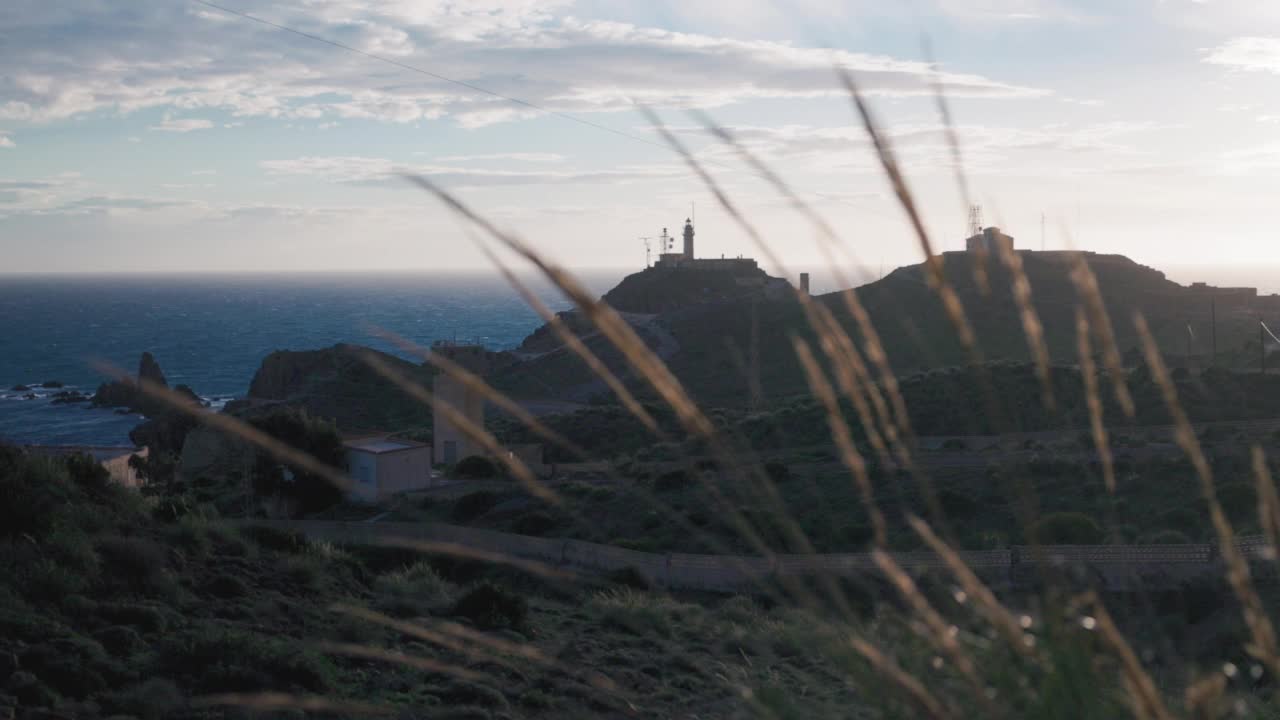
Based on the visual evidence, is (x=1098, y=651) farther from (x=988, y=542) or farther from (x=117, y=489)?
(x=988, y=542)

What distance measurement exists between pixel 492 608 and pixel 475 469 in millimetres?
19135

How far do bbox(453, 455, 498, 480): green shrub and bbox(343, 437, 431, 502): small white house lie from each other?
2150 mm

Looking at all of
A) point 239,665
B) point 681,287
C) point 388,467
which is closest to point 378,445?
point 388,467

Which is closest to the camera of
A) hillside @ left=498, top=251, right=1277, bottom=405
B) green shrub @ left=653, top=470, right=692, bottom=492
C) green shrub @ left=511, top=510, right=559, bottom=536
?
green shrub @ left=511, top=510, right=559, bottom=536

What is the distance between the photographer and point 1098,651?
218cm

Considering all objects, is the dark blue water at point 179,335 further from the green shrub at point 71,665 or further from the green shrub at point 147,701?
the green shrub at point 147,701

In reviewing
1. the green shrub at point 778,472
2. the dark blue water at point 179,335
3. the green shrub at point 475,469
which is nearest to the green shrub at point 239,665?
the green shrub at point 778,472

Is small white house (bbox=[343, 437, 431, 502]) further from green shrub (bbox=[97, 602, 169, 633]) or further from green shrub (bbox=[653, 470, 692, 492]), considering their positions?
green shrub (bbox=[97, 602, 169, 633])

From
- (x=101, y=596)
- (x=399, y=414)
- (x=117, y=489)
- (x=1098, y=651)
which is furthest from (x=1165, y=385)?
(x=399, y=414)

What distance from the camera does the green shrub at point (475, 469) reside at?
2844cm

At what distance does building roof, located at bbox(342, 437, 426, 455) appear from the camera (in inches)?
1008

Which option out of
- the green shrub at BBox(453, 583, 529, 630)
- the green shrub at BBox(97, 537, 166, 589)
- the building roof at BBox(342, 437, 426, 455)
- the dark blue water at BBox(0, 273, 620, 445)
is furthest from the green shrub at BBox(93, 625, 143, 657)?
the dark blue water at BBox(0, 273, 620, 445)

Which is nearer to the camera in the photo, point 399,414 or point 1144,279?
point 399,414

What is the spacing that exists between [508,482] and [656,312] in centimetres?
5829
